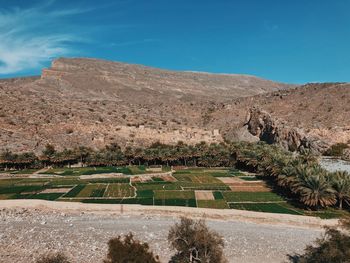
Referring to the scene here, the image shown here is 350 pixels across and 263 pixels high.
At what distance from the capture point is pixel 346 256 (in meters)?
21.9

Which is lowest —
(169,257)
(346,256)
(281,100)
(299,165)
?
(169,257)

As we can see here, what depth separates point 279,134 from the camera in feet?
271

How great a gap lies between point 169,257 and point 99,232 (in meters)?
8.47

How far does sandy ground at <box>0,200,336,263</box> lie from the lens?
100 feet

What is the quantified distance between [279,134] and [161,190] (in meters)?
41.2

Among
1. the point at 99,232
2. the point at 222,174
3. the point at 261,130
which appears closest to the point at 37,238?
the point at 99,232

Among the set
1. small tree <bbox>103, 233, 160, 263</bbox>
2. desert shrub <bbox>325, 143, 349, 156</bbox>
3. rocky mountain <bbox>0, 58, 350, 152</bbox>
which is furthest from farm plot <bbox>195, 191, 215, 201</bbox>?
rocky mountain <bbox>0, 58, 350, 152</bbox>

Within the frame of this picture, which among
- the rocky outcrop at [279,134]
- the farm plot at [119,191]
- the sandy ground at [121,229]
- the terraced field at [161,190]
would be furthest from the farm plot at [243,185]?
the rocky outcrop at [279,134]

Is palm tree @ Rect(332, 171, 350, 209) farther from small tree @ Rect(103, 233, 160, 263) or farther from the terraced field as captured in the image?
small tree @ Rect(103, 233, 160, 263)

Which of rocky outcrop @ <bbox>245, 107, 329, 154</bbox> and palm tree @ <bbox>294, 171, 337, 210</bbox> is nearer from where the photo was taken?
palm tree @ <bbox>294, 171, 337, 210</bbox>

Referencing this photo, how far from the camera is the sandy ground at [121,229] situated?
30484mm

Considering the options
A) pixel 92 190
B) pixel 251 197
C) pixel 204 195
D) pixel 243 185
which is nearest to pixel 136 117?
pixel 92 190

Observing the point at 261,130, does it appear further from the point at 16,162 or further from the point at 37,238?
the point at 37,238

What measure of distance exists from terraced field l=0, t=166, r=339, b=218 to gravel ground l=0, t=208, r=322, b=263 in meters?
4.31
